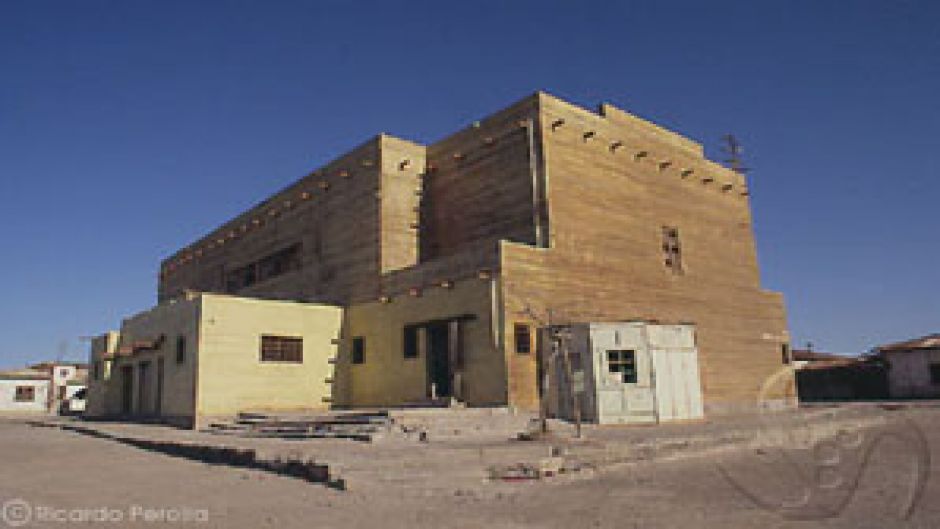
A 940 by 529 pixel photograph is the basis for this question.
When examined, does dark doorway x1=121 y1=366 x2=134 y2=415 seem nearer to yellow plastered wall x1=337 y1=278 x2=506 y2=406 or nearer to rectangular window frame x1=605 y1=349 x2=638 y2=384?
yellow plastered wall x1=337 y1=278 x2=506 y2=406

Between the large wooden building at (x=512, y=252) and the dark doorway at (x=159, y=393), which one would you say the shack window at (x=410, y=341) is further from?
the dark doorway at (x=159, y=393)

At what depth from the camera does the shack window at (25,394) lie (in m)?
49.0

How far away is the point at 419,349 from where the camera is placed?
19.7 metres

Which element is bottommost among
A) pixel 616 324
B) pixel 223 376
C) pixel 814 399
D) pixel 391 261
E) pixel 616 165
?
pixel 814 399

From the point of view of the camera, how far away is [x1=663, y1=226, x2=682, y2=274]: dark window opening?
79.9ft

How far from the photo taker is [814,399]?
42.1 m

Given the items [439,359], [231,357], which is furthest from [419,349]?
[231,357]

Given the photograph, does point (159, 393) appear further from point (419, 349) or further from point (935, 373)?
point (935, 373)

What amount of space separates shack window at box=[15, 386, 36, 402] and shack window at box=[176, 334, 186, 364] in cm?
3823

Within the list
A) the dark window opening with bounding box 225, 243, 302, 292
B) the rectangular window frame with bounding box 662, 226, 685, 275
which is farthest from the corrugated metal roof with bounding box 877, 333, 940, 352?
the dark window opening with bounding box 225, 243, 302, 292

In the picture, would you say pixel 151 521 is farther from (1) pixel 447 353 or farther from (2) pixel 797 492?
(1) pixel 447 353

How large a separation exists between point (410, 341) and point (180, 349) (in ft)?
25.5

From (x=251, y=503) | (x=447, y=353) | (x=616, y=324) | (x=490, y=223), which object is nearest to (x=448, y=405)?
(x=447, y=353)

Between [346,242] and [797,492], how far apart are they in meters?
19.2
